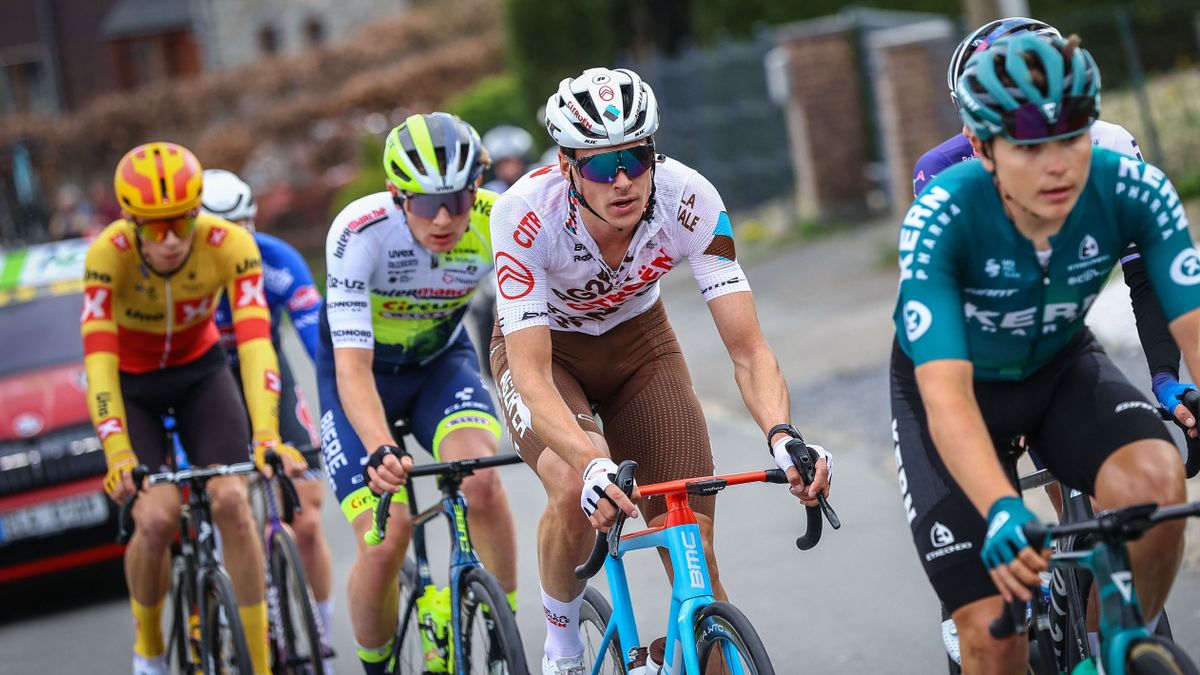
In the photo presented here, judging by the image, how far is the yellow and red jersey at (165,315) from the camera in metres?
6.47

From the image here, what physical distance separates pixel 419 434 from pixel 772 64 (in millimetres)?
15863

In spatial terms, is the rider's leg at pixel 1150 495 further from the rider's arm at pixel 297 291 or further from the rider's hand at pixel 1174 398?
the rider's arm at pixel 297 291

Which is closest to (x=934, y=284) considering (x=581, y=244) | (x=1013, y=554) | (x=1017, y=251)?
(x=1017, y=251)

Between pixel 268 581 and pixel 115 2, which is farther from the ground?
pixel 115 2

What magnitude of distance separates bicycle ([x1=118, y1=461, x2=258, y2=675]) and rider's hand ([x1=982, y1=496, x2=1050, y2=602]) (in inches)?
132

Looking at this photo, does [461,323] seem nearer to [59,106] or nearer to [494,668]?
[494,668]

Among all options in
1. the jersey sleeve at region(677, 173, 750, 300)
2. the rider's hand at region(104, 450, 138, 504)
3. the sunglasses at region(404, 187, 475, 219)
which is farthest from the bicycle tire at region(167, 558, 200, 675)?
the jersey sleeve at region(677, 173, 750, 300)

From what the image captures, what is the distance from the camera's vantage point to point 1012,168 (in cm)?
373

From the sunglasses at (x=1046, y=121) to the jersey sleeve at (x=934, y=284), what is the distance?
26cm

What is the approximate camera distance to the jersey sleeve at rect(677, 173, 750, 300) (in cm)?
489

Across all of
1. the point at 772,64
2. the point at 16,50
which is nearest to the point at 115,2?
the point at 16,50

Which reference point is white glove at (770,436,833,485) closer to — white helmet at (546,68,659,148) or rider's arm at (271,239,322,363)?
white helmet at (546,68,659,148)

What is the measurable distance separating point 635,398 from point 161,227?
2.29 m

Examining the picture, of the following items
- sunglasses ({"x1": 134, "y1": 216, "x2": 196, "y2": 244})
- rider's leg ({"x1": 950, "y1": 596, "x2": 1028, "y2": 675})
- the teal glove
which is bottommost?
rider's leg ({"x1": 950, "y1": 596, "x2": 1028, "y2": 675})
